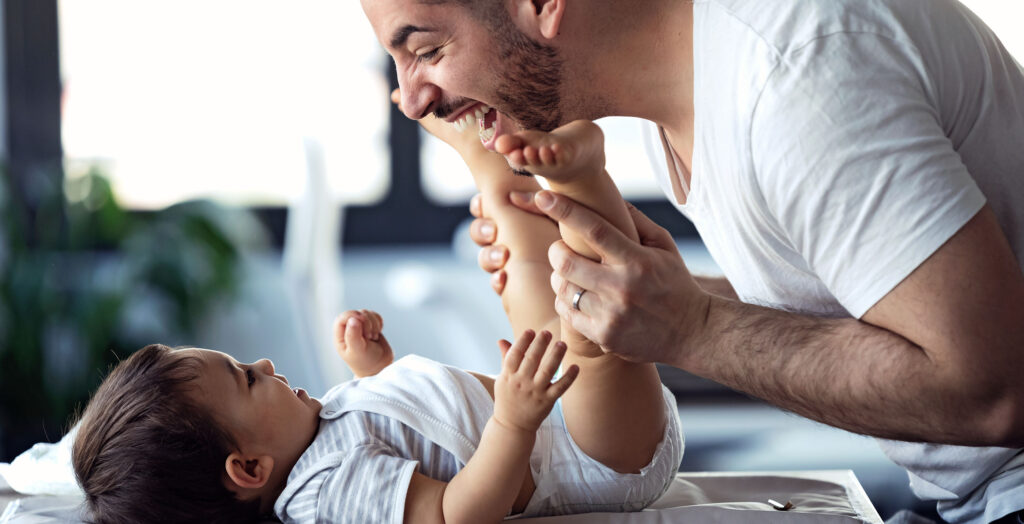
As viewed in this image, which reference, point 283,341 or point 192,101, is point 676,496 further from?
point 192,101

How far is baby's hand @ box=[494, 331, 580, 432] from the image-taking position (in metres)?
1.14

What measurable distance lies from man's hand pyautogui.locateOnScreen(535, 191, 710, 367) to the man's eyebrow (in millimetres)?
387

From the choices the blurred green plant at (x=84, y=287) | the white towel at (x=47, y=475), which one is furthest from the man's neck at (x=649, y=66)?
the blurred green plant at (x=84, y=287)

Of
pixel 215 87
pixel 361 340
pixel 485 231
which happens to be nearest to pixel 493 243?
pixel 485 231

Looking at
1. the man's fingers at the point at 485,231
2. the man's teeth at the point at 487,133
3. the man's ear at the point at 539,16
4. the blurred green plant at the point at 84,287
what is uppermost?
the man's ear at the point at 539,16

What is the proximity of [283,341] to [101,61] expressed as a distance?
1.22 meters

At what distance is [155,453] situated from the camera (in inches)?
49.6

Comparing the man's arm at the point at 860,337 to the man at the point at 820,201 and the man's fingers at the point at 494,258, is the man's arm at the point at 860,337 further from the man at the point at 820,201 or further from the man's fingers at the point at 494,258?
the man's fingers at the point at 494,258

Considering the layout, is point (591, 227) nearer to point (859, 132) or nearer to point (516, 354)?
point (516, 354)

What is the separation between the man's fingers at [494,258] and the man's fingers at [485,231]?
0.11ft

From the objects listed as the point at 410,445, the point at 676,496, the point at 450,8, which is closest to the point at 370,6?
the point at 450,8

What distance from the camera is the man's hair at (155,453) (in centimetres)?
126

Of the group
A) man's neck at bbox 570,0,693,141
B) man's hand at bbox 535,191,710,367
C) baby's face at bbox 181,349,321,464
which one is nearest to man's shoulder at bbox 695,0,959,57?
man's neck at bbox 570,0,693,141

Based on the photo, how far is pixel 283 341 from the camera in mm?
3498
